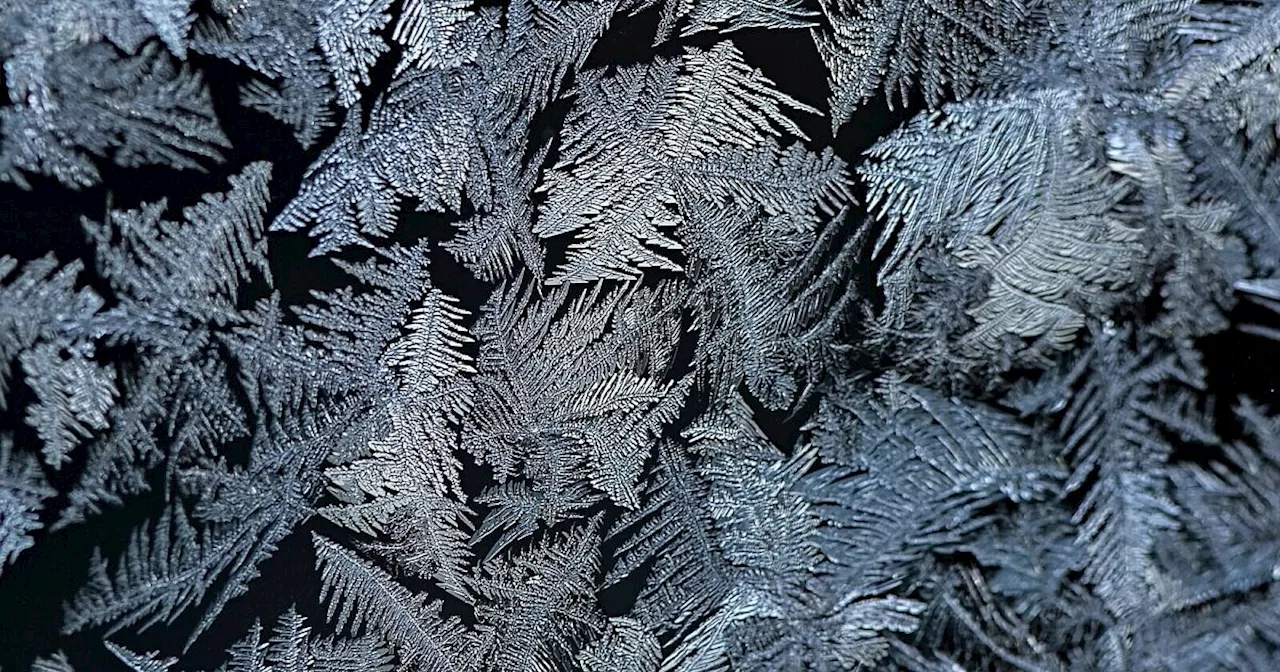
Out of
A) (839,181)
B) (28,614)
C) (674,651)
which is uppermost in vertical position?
(839,181)

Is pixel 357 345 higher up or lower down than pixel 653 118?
lower down

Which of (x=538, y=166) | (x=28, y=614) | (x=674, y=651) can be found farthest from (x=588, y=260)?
(x=28, y=614)

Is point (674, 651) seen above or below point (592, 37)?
below

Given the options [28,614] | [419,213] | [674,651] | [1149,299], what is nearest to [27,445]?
[28,614]

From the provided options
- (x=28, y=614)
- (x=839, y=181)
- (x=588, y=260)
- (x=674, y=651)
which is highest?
(x=839, y=181)

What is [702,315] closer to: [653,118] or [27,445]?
[653,118]

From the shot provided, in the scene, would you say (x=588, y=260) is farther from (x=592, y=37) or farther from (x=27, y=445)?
(x=27, y=445)
